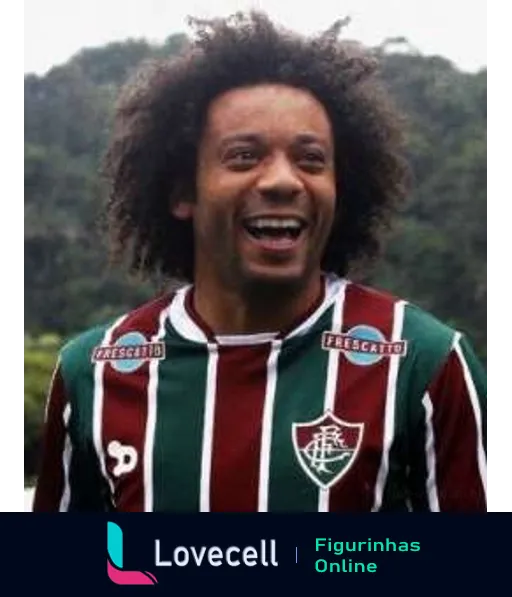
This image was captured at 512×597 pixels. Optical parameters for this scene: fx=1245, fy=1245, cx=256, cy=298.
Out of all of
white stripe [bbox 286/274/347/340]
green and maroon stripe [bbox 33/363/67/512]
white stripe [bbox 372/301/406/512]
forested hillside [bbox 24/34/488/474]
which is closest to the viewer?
white stripe [bbox 372/301/406/512]

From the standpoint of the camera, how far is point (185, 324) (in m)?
2.42

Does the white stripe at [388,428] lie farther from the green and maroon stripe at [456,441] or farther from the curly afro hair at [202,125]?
the curly afro hair at [202,125]

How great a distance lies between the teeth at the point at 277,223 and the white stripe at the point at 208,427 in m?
0.25

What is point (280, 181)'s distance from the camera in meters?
2.26

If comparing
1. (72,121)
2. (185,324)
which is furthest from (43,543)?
(72,121)

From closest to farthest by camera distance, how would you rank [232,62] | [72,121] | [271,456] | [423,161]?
[271,456]
[232,62]
[423,161]
[72,121]

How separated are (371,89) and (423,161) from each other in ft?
5.15

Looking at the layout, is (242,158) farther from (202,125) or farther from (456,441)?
(456,441)

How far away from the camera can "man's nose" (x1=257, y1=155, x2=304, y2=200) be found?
2.26 m

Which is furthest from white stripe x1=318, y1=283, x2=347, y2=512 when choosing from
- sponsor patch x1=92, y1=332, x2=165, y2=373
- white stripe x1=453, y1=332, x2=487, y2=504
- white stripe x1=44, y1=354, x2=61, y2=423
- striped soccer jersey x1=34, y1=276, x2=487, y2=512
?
white stripe x1=44, y1=354, x2=61, y2=423

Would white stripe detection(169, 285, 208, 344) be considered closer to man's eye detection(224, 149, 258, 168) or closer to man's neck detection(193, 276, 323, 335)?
man's neck detection(193, 276, 323, 335)

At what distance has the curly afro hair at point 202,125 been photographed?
2.42m

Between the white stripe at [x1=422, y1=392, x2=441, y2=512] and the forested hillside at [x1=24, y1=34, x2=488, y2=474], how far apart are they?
2.37ft

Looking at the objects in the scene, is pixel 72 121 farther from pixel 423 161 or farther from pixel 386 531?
pixel 386 531
